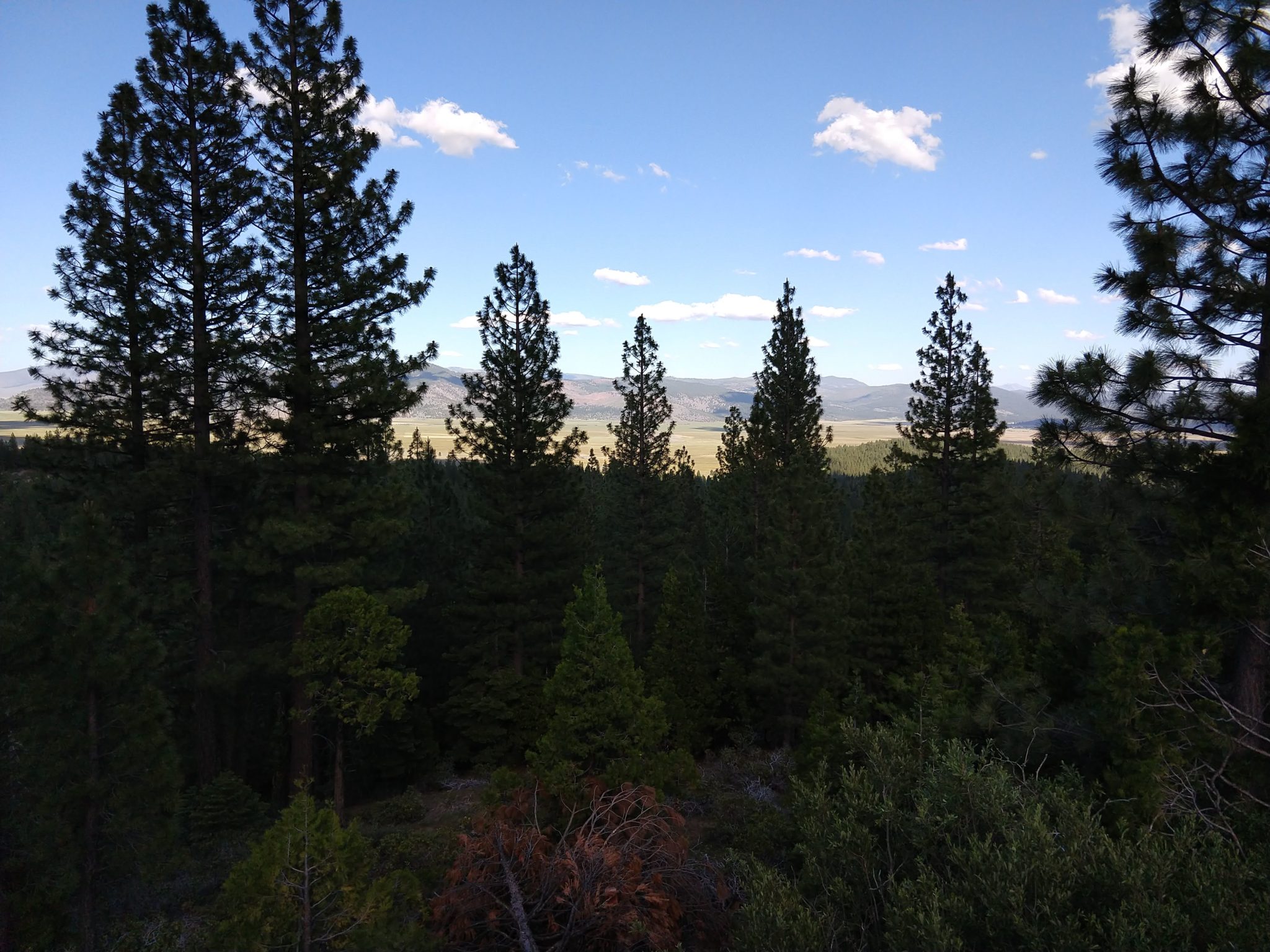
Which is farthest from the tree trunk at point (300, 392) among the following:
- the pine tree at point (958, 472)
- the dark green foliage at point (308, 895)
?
the pine tree at point (958, 472)

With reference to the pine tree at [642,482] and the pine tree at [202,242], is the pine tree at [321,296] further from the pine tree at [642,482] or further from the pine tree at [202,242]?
the pine tree at [642,482]

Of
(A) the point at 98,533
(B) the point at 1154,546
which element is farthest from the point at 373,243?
(B) the point at 1154,546

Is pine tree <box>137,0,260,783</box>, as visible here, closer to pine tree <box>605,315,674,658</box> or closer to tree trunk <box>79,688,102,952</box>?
tree trunk <box>79,688,102,952</box>

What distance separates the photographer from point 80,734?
32.3 feet

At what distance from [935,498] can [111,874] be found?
24.6m

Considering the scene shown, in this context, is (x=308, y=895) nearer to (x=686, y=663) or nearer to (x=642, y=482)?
(x=686, y=663)

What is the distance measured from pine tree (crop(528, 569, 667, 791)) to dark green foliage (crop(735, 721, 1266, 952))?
5.37 metres

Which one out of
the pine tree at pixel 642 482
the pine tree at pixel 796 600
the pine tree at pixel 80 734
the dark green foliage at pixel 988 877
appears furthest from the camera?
the pine tree at pixel 642 482

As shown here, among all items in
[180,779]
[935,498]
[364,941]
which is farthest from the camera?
[935,498]

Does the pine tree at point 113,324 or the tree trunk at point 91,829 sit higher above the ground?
the pine tree at point 113,324

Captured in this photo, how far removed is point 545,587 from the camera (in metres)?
21.4

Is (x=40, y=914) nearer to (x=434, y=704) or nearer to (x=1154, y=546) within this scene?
(x=434, y=704)

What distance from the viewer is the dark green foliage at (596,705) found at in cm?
1274

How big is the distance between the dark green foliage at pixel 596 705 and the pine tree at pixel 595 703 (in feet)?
0.04
